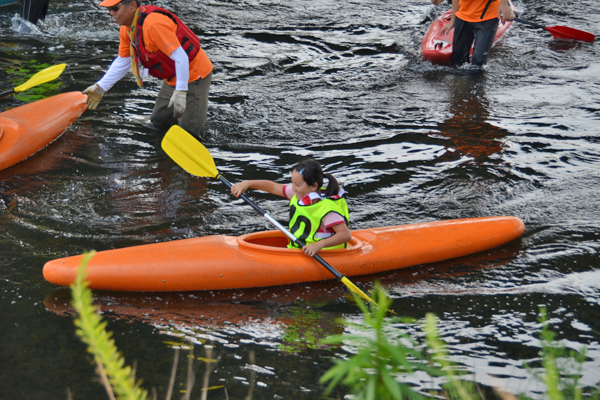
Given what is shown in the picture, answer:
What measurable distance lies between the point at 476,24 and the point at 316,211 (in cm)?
419

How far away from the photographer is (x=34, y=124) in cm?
521

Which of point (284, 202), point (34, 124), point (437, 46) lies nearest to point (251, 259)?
point (284, 202)

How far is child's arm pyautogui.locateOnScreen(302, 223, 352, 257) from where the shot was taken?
129 inches

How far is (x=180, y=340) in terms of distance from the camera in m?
2.88

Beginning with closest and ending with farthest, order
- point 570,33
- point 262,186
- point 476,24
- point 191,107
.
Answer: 1. point 262,186
2. point 191,107
3. point 476,24
4. point 570,33

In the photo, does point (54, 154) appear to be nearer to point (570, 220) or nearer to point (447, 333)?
point (447, 333)

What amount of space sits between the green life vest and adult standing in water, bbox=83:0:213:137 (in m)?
1.73

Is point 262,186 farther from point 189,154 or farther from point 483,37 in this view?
point 483,37

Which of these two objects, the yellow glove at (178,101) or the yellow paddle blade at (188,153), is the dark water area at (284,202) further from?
the yellow glove at (178,101)

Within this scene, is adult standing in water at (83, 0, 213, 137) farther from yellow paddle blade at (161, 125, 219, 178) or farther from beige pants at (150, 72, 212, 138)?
yellow paddle blade at (161, 125, 219, 178)

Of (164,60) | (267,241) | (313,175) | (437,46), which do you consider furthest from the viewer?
(437,46)

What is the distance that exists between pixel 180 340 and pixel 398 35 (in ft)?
24.1

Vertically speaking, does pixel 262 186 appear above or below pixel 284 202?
above

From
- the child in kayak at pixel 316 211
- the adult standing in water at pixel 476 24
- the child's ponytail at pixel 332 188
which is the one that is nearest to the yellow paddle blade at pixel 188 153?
the child in kayak at pixel 316 211
